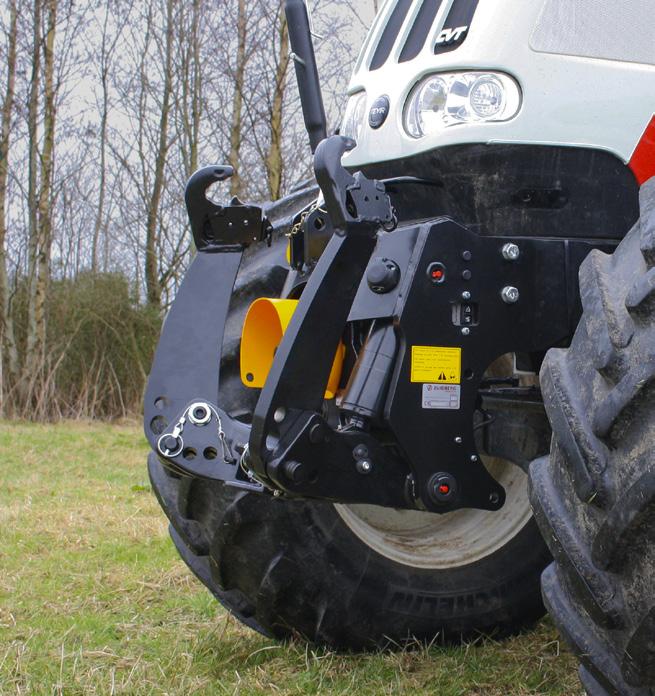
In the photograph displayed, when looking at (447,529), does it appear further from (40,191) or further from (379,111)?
(40,191)

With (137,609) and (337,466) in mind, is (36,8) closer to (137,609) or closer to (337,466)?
(137,609)

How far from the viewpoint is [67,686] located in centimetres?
265

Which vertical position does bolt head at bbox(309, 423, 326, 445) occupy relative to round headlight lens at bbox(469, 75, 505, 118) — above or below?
below

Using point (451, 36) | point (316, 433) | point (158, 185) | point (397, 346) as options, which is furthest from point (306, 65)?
point (158, 185)

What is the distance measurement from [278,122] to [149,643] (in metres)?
8.60

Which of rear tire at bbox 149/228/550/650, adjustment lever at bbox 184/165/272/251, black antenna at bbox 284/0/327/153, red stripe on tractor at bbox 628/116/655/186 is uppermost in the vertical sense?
black antenna at bbox 284/0/327/153

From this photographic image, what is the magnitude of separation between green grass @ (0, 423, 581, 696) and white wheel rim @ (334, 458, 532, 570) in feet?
0.86

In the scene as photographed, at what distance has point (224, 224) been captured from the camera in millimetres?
2580

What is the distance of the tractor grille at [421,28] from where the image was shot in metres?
2.24

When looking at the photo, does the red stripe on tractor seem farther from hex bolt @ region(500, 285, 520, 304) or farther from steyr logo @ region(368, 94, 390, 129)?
steyr logo @ region(368, 94, 390, 129)

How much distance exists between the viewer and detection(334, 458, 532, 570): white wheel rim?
2791 millimetres

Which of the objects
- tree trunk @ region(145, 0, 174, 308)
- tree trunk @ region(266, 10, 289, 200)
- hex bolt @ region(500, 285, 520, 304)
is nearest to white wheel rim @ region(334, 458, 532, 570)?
hex bolt @ region(500, 285, 520, 304)

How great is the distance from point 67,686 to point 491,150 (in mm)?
1741

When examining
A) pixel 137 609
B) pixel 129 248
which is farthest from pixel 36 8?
pixel 137 609
